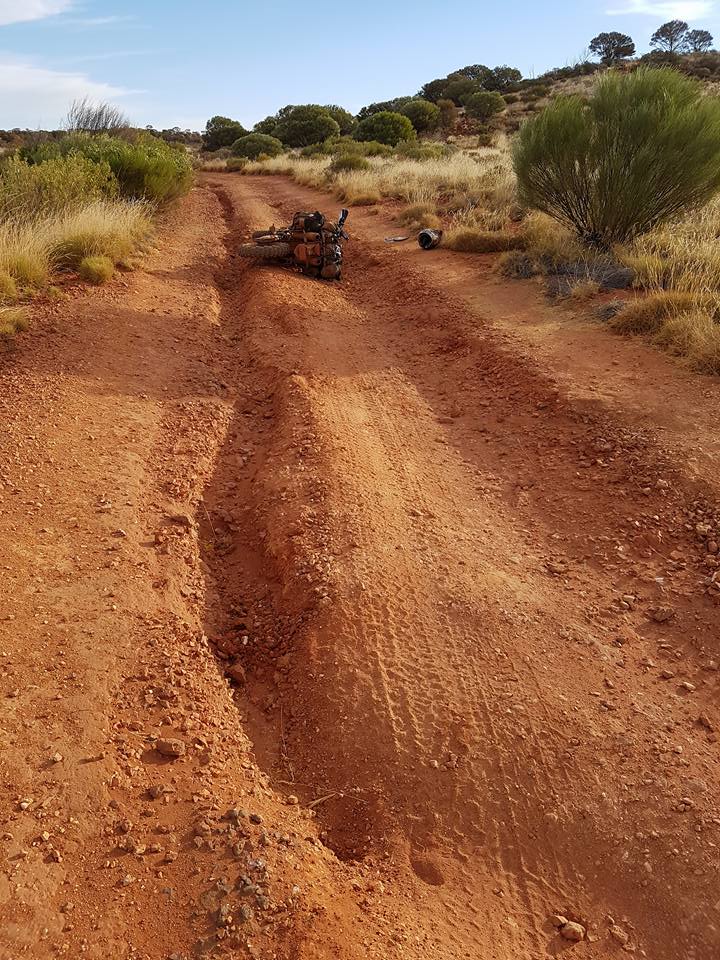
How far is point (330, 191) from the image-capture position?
18.2 metres

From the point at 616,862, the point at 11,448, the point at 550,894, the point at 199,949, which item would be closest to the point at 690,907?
the point at 616,862

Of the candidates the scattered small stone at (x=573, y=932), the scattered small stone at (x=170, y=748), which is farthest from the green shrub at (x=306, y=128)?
the scattered small stone at (x=573, y=932)

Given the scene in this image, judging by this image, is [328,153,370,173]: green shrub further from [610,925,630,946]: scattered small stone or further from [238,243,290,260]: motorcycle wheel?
[610,925,630,946]: scattered small stone

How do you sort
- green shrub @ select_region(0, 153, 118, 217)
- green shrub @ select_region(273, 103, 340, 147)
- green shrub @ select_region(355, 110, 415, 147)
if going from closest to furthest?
green shrub @ select_region(0, 153, 118, 217)
green shrub @ select_region(355, 110, 415, 147)
green shrub @ select_region(273, 103, 340, 147)

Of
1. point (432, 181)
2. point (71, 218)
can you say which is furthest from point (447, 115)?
point (71, 218)

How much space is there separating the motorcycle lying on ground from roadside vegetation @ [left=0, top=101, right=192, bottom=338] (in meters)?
1.94

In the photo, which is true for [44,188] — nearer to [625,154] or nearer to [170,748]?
[625,154]

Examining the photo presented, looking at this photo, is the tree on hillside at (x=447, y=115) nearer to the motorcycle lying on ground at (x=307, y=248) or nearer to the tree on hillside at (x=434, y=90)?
the tree on hillside at (x=434, y=90)

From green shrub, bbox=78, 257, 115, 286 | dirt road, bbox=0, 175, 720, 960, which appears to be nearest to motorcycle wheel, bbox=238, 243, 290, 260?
green shrub, bbox=78, 257, 115, 286

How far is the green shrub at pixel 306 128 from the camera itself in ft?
120

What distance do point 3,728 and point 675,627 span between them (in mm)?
3261

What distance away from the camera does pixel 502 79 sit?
1690 inches

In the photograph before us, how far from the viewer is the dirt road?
241 centimetres

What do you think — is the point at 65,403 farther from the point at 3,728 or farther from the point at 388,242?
the point at 388,242
